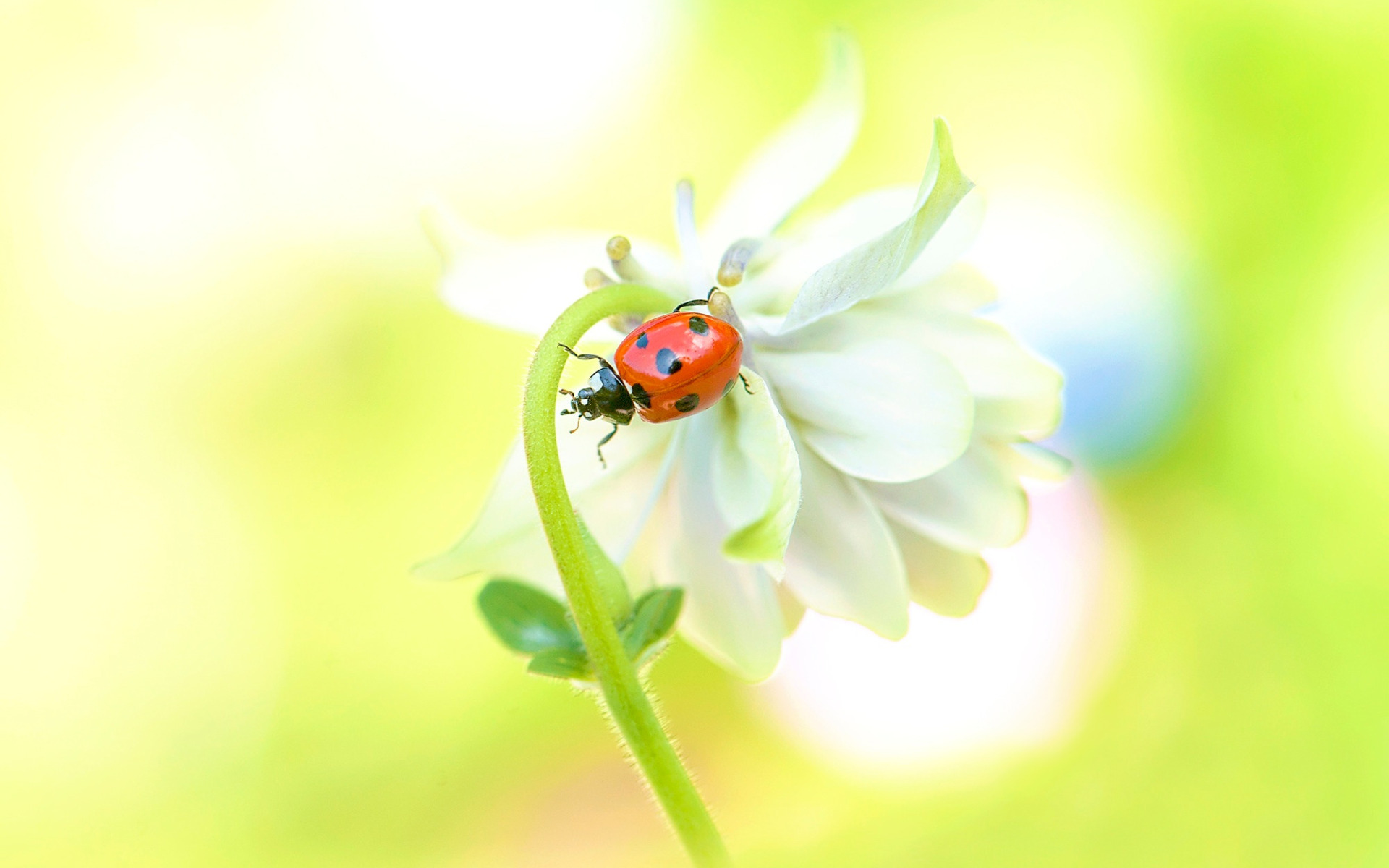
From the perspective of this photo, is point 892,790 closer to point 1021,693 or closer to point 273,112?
point 1021,693

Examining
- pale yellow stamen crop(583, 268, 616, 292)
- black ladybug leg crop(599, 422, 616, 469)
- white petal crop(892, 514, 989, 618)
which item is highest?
pale yellow stamen crop(583, 268, 616, 292)

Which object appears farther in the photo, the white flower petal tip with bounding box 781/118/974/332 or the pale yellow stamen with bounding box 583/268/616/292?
the pale yellow stamen with bounding box 583/268/616/292

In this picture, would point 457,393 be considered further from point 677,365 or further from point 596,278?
point 677,365

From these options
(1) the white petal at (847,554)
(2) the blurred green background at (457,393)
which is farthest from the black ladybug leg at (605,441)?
(2) the blurred green background at (457,393)

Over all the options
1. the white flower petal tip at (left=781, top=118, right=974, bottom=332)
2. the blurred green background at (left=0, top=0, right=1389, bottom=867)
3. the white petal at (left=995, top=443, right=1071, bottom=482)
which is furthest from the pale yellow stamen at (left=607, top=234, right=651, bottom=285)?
the blurred green background at (left=0, top=0, right=1389, bottom=867)

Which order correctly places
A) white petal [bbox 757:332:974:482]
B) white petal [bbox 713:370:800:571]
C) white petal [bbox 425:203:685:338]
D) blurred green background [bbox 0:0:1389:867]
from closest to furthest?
white petal [bbox 713:370:800:571], white petal [bbox 757:332:974:482], white petal [bbox 425:203:685:338], blurred green background [bbox 0:0:1389:867]

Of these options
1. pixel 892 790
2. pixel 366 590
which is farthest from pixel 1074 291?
pixel 366 590

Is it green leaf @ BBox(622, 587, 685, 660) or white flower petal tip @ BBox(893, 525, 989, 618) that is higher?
green leaf @ BBox(622, 587, 685, 660)

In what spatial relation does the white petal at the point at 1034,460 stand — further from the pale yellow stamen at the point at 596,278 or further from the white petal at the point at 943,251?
the pale yellow stamen at the point at 596,278

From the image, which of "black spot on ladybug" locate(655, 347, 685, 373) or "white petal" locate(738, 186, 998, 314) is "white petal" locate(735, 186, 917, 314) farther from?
"black spot on ladybug" locate(655, 347, 685, 373)

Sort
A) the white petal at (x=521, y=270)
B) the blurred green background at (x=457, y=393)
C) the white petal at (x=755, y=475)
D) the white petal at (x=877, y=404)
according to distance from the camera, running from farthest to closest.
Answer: the blurred green background at (x=457, y=393), the white petal at (x=521, y=270), the white petal at (x=877, y=404), the white petal at (x=755, y=475)

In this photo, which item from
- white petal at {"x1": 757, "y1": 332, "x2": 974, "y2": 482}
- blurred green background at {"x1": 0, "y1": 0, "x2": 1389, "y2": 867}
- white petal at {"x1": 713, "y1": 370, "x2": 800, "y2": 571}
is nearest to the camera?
white petal at {"x1": 713, "y1": 370, "x2": 800, "y2": 571}
